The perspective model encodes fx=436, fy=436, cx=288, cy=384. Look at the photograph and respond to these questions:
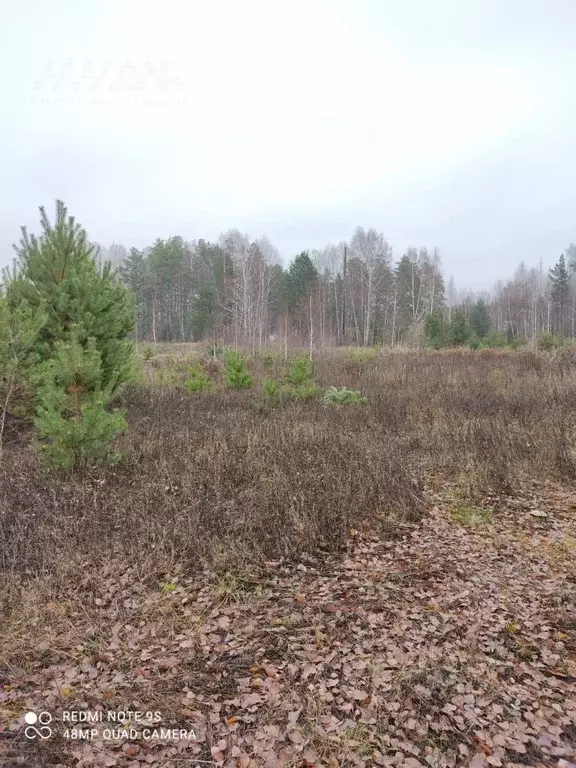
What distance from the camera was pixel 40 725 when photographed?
2.52 m

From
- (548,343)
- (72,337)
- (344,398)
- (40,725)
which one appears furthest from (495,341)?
(40,725)

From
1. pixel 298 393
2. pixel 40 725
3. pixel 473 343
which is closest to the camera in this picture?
pixel 40 725

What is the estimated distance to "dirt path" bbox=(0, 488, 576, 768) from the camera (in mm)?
2383

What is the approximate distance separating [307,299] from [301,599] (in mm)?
26712

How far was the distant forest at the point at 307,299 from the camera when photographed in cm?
2858

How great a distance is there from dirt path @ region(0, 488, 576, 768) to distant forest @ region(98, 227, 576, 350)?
2188 cm

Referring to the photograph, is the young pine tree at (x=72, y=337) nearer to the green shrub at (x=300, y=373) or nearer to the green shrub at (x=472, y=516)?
the green shrub at (x=472, y=516)

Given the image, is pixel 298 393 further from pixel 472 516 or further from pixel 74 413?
pixel 472 516

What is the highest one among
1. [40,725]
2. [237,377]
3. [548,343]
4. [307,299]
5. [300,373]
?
[307,299]

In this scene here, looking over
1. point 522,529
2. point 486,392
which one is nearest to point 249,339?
point 486,392

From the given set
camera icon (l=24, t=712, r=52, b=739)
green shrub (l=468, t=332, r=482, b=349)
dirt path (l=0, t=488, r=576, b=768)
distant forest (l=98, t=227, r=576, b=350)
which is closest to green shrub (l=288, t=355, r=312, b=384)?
dirt path (l=0, t=488, r=576, b=768)

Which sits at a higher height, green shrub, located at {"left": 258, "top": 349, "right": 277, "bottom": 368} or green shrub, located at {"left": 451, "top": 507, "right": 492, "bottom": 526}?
green shrub, located at {"left": 258, "top": 349, "right": 277, "bottom": 368}

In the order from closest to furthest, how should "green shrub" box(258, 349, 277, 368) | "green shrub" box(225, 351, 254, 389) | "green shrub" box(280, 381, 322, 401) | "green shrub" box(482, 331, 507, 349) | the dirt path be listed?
the dirt path < "green shrub" box(280, 381, 322, 401) < "green shrub" box(225, 351, 254, 389) < "green shrub" box(258, 349, 277, 368) < "green shrub" box(482, 331, 507, 349)

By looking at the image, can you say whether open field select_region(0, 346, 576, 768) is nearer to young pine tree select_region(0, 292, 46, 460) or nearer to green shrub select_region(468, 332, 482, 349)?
young pine tree select_region(0, 292, 46, 460)
